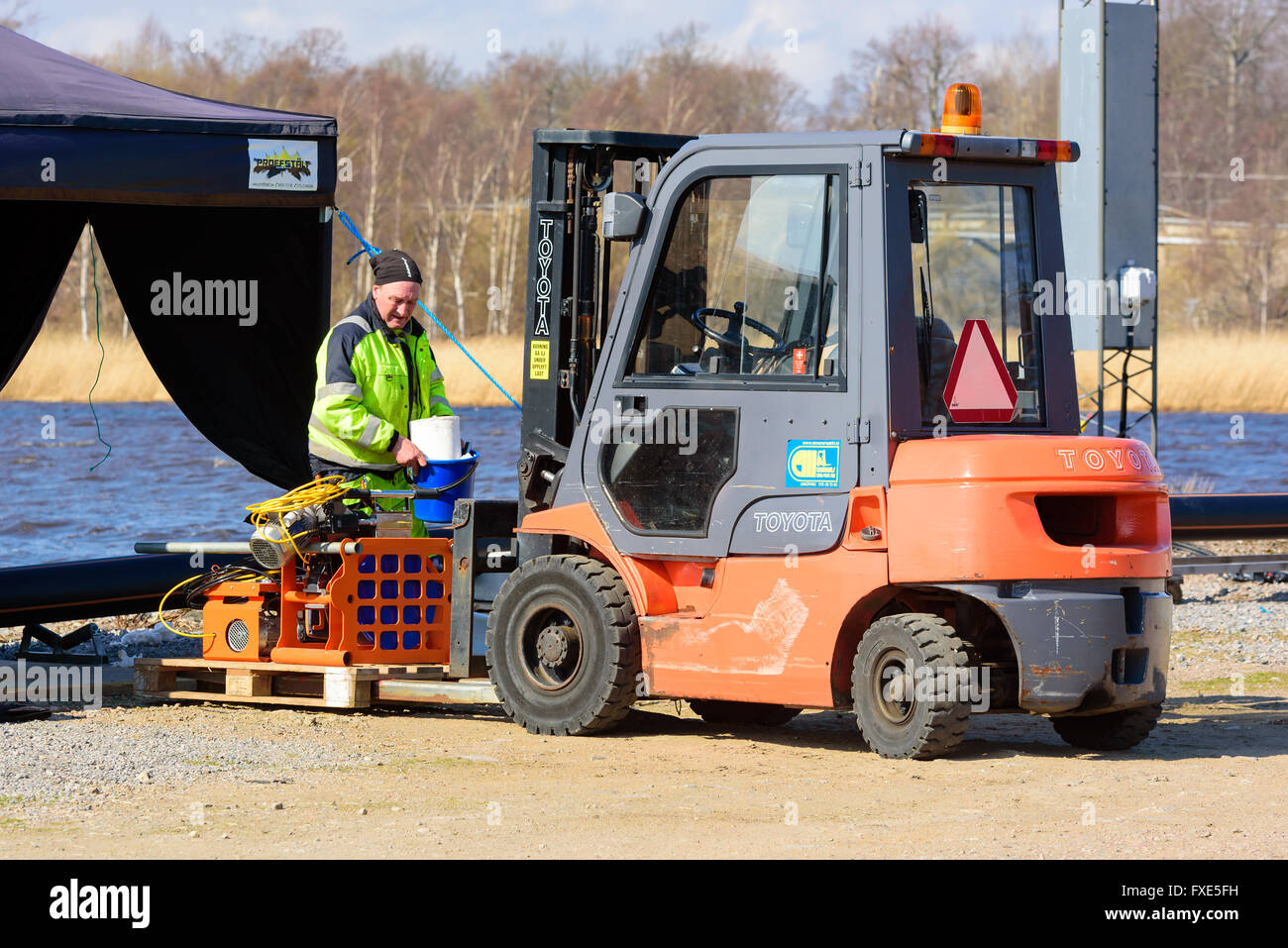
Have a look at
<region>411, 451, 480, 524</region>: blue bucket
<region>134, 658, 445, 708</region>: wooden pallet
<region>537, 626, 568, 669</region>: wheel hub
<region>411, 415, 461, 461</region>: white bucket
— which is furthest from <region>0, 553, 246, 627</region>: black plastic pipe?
<region>537, 626, 568, 669</region>: wheel hub

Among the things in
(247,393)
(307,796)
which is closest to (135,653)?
(247,393)

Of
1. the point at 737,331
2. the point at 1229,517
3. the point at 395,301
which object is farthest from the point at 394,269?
the point at 1229,517

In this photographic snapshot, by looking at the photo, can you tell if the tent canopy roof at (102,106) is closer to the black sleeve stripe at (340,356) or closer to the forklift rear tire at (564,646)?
the black sleeve stripe at (340,356)

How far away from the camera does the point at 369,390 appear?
8.39m

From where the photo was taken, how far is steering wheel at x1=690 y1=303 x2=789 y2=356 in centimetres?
728

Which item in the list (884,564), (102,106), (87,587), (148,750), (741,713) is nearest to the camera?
(884,564)

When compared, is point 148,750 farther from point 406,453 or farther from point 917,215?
point 917,215

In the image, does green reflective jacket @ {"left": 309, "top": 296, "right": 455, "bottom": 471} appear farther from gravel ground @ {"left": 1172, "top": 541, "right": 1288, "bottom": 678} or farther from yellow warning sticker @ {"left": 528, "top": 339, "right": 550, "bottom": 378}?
gravel ground @ {"left": 1172, "top": 541, "right": 1288, "bottom": 678}

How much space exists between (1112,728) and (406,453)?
3.34 metres

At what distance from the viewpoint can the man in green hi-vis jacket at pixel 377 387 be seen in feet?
26.9

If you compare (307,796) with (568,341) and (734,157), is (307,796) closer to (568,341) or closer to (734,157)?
(568,341)

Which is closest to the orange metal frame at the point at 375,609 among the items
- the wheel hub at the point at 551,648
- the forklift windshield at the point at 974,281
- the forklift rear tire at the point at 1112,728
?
the wheel hub at the point at 551,648

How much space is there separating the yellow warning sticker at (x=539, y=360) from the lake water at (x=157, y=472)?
10.2 meters
